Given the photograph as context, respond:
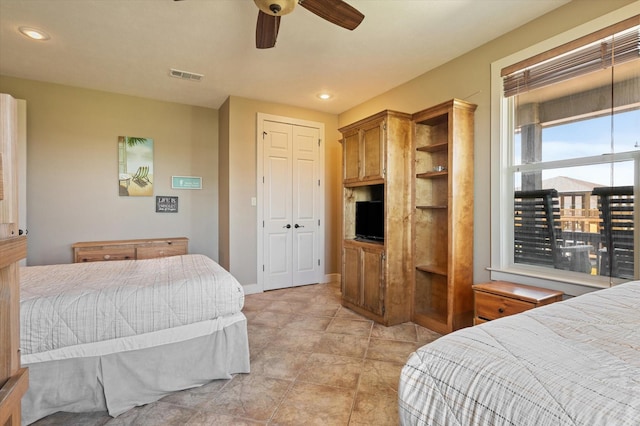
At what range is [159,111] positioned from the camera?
4555mm

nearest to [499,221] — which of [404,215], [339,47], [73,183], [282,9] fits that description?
[404,215]

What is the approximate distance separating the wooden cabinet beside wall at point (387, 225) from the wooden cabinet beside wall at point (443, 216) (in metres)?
0.12

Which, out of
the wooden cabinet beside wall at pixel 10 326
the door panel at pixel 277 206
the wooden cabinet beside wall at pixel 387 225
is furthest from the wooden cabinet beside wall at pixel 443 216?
the wooden cabinet beside wall at pixel 10 326

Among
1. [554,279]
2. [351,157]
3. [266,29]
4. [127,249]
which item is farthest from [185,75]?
[554,279]

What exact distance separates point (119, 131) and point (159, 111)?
61 centimetres

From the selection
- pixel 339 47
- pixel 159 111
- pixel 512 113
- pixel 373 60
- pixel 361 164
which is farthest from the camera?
Answer: pixel 159 111

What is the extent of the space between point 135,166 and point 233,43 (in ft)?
8.11

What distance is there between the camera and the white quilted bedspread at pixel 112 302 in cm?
175

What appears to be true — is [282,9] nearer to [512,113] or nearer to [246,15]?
[246,15]

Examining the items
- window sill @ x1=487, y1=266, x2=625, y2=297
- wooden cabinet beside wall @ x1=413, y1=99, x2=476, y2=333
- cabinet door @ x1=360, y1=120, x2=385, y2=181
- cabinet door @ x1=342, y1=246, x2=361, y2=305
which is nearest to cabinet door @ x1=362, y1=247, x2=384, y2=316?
cabinet door @ x1=342, y1=246, x2=361, y2=305

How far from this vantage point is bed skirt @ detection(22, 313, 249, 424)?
177 centimetres

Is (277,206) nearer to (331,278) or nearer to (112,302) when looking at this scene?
(331,278)

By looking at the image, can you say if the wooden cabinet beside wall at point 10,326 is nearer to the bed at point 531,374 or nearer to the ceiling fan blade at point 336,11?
the bed at point 531,374

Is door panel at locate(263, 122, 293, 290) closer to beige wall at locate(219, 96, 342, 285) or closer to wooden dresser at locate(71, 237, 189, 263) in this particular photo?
beige wall at locate(219, 96, 342, 285)
